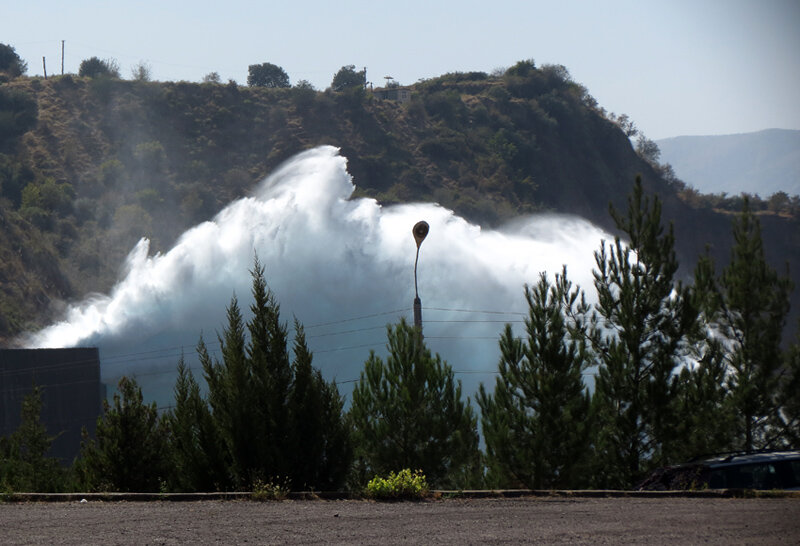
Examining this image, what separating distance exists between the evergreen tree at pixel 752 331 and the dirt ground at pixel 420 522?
12.2 metres

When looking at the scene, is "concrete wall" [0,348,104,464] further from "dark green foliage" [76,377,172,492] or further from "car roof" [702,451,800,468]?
"car roof" [702,451,800,468]

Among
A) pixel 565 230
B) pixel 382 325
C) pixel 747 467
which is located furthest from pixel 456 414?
pixel 565 230

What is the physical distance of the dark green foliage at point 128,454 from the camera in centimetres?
1734

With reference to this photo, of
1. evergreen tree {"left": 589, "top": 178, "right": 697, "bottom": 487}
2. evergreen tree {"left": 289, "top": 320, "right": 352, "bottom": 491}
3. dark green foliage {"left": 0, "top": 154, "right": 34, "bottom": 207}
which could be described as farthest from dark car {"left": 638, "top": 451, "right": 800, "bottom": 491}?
dark green foliage {"left": 0, "top": 154, "right": 34, "bottom": 207}

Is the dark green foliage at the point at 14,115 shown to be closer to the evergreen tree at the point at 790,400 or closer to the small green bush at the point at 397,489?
the evergreen tree at the point at 790,400

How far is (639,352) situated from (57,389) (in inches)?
1155

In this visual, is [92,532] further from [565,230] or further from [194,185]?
[194,185]

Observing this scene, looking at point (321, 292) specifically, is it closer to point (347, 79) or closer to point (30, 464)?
point (30, 464)

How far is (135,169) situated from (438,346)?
60.2 meters

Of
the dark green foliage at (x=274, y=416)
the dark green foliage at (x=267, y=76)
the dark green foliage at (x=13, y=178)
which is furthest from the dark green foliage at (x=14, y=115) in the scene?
the dark green foliage at (x=274, y=416)

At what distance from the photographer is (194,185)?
10550 cm

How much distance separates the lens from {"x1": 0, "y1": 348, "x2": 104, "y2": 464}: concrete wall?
139 ft

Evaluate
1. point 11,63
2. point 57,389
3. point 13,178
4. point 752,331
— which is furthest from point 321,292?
point 11,63

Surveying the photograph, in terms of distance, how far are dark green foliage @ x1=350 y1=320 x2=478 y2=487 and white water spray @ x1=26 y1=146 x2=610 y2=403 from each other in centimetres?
3451
